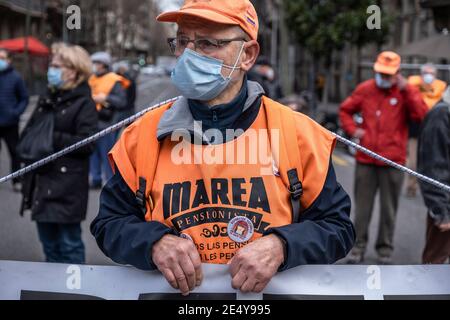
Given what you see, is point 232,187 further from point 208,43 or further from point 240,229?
point 208,43

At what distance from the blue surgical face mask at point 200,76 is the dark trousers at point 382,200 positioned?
160 inches

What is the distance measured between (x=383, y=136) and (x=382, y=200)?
1.93ft

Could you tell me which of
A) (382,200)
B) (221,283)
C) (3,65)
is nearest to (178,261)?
(221,283)

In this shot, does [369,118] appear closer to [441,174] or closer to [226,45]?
[441,174]

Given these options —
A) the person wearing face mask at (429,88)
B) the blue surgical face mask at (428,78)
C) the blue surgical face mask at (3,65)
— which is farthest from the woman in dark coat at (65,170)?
the blue surgical face mask at (3,65)

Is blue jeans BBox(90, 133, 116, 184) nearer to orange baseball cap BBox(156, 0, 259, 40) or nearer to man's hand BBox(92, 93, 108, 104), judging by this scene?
man's hand BBox(92, 93, 108, 104)

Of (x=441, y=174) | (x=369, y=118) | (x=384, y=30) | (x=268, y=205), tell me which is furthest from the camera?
(x=384, y=30)

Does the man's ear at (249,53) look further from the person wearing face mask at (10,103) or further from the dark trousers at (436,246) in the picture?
the person wearing face mask at (10,103)

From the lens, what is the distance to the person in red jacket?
5750mm

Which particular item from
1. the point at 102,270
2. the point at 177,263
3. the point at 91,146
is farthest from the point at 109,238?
the point at 91,146

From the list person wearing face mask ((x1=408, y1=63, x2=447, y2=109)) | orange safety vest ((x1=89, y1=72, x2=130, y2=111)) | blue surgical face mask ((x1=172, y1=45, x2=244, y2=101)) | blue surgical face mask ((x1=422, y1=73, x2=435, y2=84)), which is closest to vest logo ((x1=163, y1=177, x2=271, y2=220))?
blue surgical face mask ((x1=172, y1=45, x2=244, y2=101))

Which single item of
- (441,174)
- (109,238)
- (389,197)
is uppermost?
(109,238)

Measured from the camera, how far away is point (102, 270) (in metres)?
2.00

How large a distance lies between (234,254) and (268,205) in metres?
0.17
